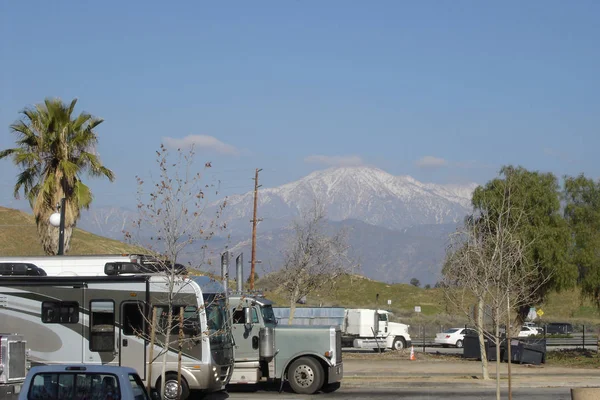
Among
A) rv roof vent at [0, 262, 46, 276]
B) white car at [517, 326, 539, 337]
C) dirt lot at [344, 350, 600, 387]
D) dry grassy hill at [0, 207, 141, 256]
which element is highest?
dry grassy hill at [0, 207, 141, 256]

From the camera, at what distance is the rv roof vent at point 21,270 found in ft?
61.4

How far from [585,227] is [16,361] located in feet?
85.5

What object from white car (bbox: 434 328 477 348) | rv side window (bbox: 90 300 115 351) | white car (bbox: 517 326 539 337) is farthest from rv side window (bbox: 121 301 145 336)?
white car (bbox: 517 326 539 337)

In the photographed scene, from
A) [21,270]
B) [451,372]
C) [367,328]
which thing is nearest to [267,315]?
[21,270]

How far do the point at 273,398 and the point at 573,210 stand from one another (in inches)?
791

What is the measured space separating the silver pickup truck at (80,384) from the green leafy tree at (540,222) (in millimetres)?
24551


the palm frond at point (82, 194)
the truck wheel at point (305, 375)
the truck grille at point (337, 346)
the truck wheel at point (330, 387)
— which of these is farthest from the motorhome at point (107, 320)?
the palm frond at point (82, 194)

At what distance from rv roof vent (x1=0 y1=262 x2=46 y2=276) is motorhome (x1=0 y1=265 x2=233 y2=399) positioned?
0.44ft

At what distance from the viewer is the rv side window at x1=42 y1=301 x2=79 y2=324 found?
1848cm

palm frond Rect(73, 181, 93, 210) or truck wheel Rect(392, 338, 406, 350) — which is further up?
palm frond Rect(73, 181, 93, 210)

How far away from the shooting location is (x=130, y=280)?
18344 mm

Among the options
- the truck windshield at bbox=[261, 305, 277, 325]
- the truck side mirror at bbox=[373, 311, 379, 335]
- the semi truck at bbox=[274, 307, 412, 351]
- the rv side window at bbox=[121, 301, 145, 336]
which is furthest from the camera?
the semi truck at bbox=[274, 307, 412, 351]

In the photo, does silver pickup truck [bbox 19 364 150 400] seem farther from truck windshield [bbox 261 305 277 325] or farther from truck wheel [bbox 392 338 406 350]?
truck wheel [bbox 392 338 406 350]

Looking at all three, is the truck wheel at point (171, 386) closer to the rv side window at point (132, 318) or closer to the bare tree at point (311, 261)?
the rv side window at point (132, 318)
